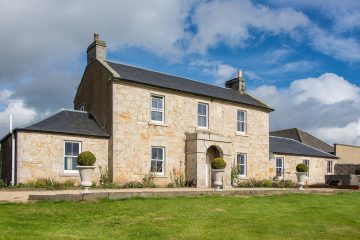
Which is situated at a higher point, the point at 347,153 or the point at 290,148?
the point at 290,148

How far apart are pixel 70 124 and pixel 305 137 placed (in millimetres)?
38735

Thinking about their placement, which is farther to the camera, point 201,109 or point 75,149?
point 201,109

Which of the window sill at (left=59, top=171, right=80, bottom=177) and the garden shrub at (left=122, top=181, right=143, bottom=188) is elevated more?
the window sill at (left=59, top=171, right=80, bottom=177)

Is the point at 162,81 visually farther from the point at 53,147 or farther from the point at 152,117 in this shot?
the point at 53,147

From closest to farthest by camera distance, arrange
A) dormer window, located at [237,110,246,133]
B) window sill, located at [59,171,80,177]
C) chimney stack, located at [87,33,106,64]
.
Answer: window sill, located at [59,171,80,177] → chimney stack, located at [87,33,106,64] → dormer window, located at [237,110,246,133]

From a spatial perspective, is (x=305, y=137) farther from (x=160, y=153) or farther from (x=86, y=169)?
(x=86, y=169)

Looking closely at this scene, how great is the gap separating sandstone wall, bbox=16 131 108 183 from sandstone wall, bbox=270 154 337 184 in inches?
668

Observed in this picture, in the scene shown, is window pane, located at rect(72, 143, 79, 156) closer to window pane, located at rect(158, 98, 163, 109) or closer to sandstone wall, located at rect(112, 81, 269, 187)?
sandstone wall, located at rect(112, 81, 269, 187)

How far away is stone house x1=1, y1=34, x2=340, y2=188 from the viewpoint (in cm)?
2105

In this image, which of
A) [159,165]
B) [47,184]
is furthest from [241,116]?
[47,184]

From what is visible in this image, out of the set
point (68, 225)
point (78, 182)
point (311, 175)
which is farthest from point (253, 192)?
point (311, 175)

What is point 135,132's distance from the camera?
23219mm

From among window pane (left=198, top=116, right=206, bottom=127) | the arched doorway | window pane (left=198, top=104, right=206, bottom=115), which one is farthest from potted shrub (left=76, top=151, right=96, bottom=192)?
window pane (left=198, top=104, right=206, bottom=115)

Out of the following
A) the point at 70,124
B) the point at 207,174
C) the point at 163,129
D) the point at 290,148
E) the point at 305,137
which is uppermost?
the point at 70,124
